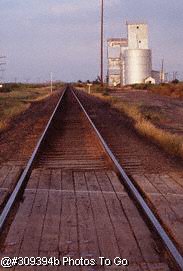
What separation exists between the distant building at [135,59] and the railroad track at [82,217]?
9005cm

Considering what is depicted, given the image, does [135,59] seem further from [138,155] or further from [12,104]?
[138,155]

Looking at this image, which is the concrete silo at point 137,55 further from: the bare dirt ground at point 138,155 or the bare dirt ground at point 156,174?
the bare dirt ground at point 156,174

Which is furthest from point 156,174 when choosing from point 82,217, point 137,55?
point 137,55

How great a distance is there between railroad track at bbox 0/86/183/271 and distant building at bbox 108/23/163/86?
90051mm

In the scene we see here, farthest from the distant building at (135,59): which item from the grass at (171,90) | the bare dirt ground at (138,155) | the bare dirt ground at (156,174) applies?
the bare dirt ground at (156,174)

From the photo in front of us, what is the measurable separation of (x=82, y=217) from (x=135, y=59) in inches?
3709

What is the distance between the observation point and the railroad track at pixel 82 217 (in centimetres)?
573

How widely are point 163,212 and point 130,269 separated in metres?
2.41

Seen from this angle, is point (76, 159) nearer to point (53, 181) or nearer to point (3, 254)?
point (53, 181)

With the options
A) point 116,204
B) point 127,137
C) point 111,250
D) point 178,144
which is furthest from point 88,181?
point 127,137

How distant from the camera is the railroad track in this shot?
5730 mm

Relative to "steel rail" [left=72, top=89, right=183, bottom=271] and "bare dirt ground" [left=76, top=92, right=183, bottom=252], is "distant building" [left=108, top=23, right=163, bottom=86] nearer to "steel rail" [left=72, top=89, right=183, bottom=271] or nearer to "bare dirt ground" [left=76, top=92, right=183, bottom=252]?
"bare dirt ground" [left=76, top=92, right=183, bottom=252]

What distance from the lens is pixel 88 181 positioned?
985 cm

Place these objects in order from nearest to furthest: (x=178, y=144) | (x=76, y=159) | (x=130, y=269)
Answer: (x=130, y=269)
(x=76, y=159)
(x=178, y=144)
